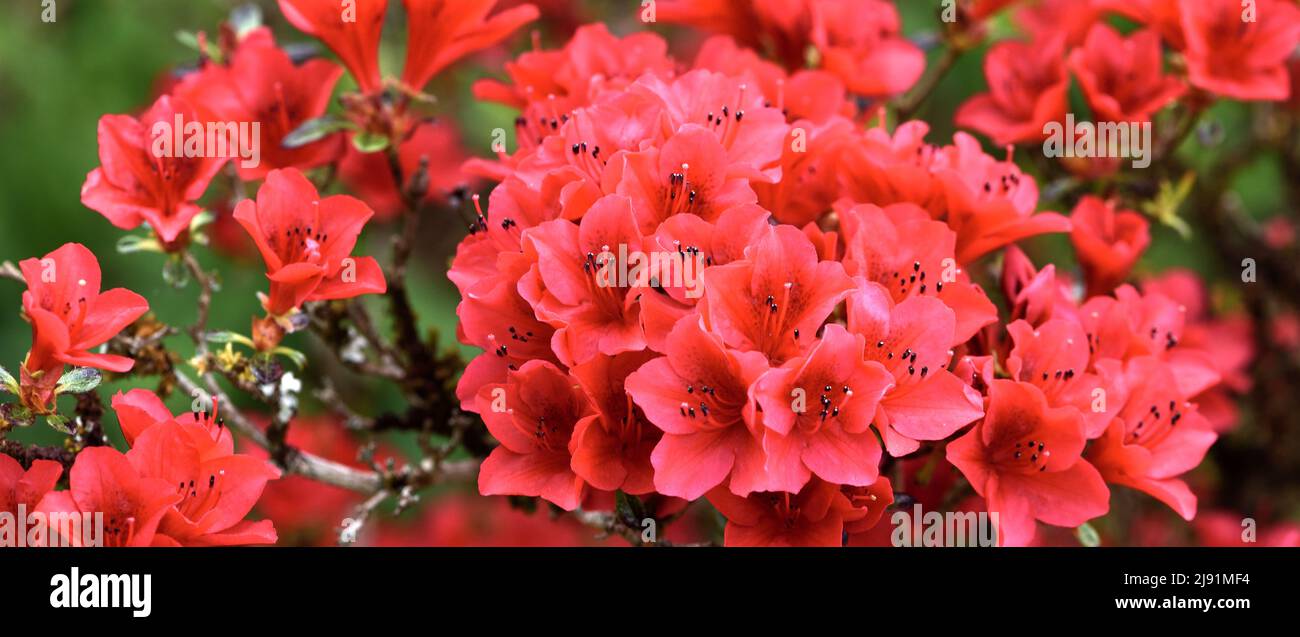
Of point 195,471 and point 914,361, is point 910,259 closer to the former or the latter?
point 914,361

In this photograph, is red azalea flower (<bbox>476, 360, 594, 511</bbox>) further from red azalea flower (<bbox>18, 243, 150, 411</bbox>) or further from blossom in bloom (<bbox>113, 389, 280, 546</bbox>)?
red azalea flower (<bbox>18, 243, 150, 411</bbox>)

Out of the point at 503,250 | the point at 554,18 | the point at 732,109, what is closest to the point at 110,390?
the point at 503,250

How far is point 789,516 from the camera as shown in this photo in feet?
5.94

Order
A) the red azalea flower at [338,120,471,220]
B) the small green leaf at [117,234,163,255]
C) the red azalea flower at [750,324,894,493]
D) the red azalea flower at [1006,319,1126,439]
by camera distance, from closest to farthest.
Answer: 1. the red azalea flower at [750,324,894,493]
2. the red azalea flower at [1006,319,1126,439]
3. the small green leaf at [117,234,163,255]
4. the red azalea flower at [338,120,471,220]

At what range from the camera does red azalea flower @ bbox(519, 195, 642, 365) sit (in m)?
1.75

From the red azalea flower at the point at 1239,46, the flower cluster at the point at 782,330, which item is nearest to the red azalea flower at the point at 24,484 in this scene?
the flower cluster at the point at 782,330

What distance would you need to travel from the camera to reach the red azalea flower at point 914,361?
1.74m

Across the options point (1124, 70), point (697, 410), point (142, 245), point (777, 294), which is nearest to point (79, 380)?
point (142, 245)

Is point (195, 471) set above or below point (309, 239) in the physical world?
below

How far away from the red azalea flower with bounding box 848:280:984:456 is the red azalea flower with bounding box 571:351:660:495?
13.3 inches

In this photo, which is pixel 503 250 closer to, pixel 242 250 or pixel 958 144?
pixel 958 144

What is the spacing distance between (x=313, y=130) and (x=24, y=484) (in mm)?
824

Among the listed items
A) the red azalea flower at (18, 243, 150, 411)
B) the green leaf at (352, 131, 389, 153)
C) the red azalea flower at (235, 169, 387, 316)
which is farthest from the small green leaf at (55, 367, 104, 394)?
the green leaf at (352, 131, 389, 153)
